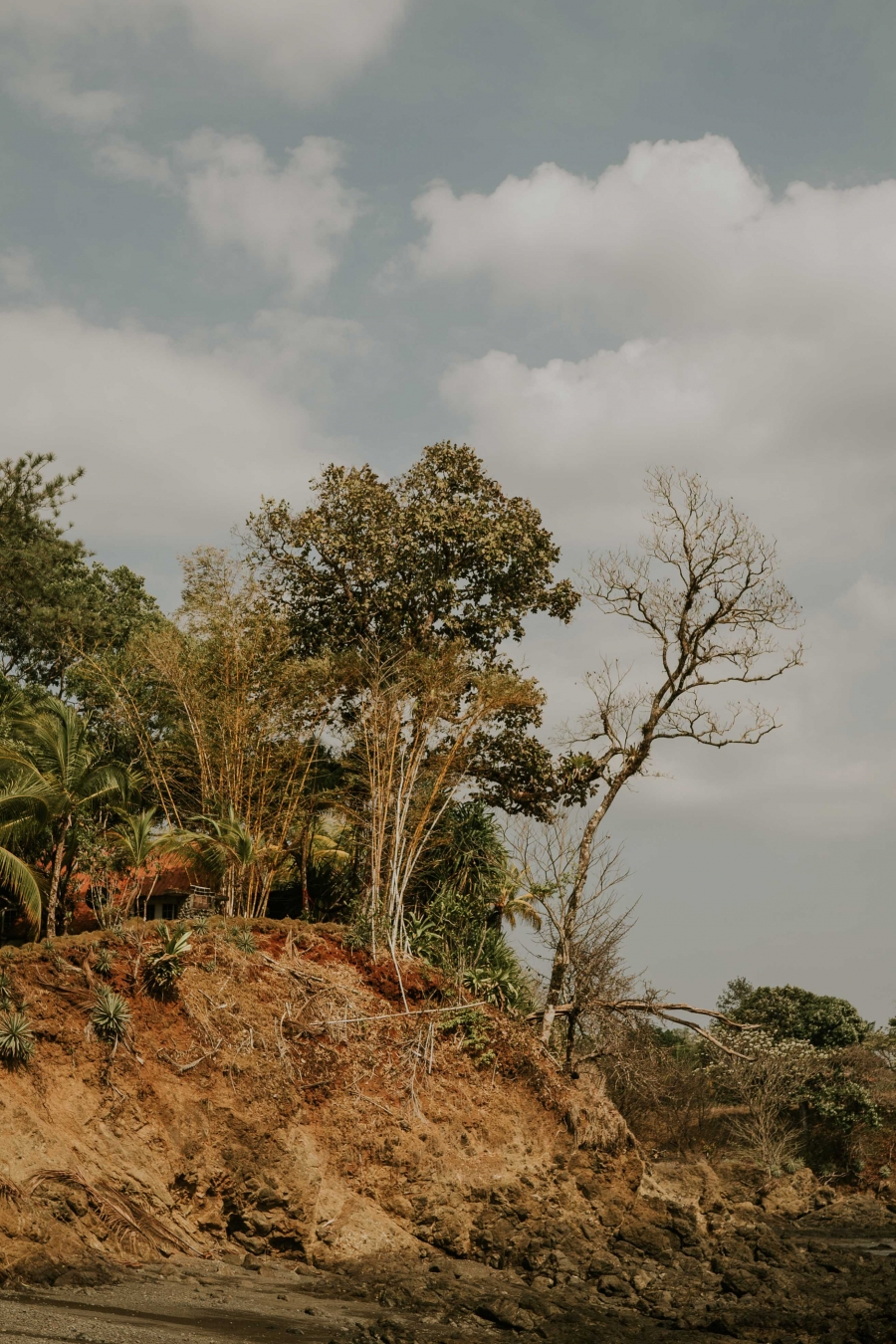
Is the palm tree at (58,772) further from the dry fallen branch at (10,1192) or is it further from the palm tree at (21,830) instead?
the dry fallen branch at (10,1192)

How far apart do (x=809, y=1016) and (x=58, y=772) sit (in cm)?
2647

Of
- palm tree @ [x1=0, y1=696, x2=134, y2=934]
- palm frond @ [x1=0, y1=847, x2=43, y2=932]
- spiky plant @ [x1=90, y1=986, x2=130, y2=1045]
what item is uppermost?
palm tree @ [x1=0, y1=696, x2=134, y2=934]

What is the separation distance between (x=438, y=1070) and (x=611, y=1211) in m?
3.30

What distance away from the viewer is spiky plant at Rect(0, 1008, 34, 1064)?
13414 mm

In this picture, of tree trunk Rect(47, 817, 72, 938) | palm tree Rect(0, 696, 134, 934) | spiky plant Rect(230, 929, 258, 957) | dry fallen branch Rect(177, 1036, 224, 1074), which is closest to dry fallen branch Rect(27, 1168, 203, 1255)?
dry fallen branch Rect(177, 1036, 224, 1074)

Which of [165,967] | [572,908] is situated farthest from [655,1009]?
[165,967]

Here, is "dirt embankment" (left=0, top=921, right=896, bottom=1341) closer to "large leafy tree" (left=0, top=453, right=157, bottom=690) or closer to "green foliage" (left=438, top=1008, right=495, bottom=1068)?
"green foliage" (left=438, top=1008, right=495, bottom=1068)

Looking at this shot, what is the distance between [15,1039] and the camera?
13461 millimetres

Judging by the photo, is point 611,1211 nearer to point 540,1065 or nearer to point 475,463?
point 540,1065

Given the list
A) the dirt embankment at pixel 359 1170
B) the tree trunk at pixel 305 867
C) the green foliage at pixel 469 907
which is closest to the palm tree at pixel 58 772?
the tree trunk at pixel 305 867

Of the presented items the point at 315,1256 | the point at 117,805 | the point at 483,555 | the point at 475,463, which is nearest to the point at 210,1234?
the point at 315,1256

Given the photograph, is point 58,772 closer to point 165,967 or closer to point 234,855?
point 234,855

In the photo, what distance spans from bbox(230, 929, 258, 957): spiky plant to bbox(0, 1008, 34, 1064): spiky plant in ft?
12.1

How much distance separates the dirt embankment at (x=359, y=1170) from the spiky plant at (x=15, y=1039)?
0.19m
